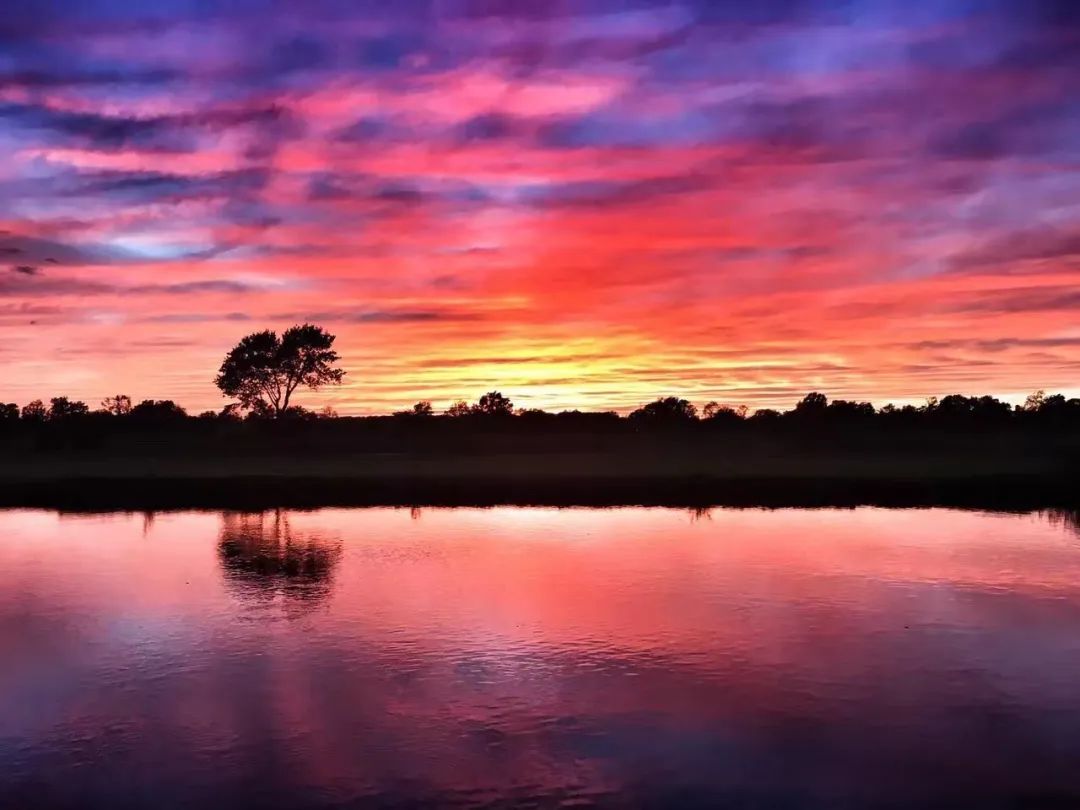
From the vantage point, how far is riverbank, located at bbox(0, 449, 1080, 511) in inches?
2255

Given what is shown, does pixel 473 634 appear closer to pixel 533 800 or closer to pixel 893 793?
pixel 533 800

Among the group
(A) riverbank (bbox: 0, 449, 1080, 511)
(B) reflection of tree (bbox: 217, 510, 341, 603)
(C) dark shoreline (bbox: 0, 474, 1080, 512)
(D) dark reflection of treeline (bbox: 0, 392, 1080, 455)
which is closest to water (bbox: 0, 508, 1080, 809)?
(B) reflection of tree (bbox: 217, 510, 341, 603)

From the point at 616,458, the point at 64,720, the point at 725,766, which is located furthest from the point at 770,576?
the point at 616,458

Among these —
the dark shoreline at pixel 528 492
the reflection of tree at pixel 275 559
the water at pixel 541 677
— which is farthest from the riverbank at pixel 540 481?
the water at pixel 541 677

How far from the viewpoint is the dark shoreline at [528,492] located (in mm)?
55281

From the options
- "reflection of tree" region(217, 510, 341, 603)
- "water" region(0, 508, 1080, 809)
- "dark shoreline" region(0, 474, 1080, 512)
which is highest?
"dark shoreline" region(0, 474, 1080, 512)

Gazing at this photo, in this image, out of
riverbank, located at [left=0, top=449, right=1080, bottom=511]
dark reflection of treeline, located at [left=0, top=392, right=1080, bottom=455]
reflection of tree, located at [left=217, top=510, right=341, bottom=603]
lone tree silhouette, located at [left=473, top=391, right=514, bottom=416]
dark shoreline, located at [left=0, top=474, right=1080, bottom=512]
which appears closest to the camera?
reflection of tree, located at [left=217, top=510, right=341, bottom=603]

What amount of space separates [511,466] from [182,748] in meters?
77.4

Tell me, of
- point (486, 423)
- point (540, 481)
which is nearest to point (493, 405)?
point (486, 423)

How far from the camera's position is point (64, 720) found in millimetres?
16156

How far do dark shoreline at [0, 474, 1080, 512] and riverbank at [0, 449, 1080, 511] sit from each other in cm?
9

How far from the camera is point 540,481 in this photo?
75.1 meters

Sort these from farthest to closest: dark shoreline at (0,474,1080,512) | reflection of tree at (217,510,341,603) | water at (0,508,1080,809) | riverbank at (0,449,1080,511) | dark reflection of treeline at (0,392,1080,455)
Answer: dark reflection of treeline at (0,392,1080,455) < riverbank at (0,449,1080,511) < dark shoreline at (0,474,1080,512) < reflection of tree at (217,510,341,603) < water at (0,508,1080,809)

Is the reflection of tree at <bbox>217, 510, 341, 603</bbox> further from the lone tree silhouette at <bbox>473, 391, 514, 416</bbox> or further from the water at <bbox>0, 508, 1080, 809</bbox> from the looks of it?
the lone tree silhouette at <bbox>473, 391, 514, 416</bbox>
